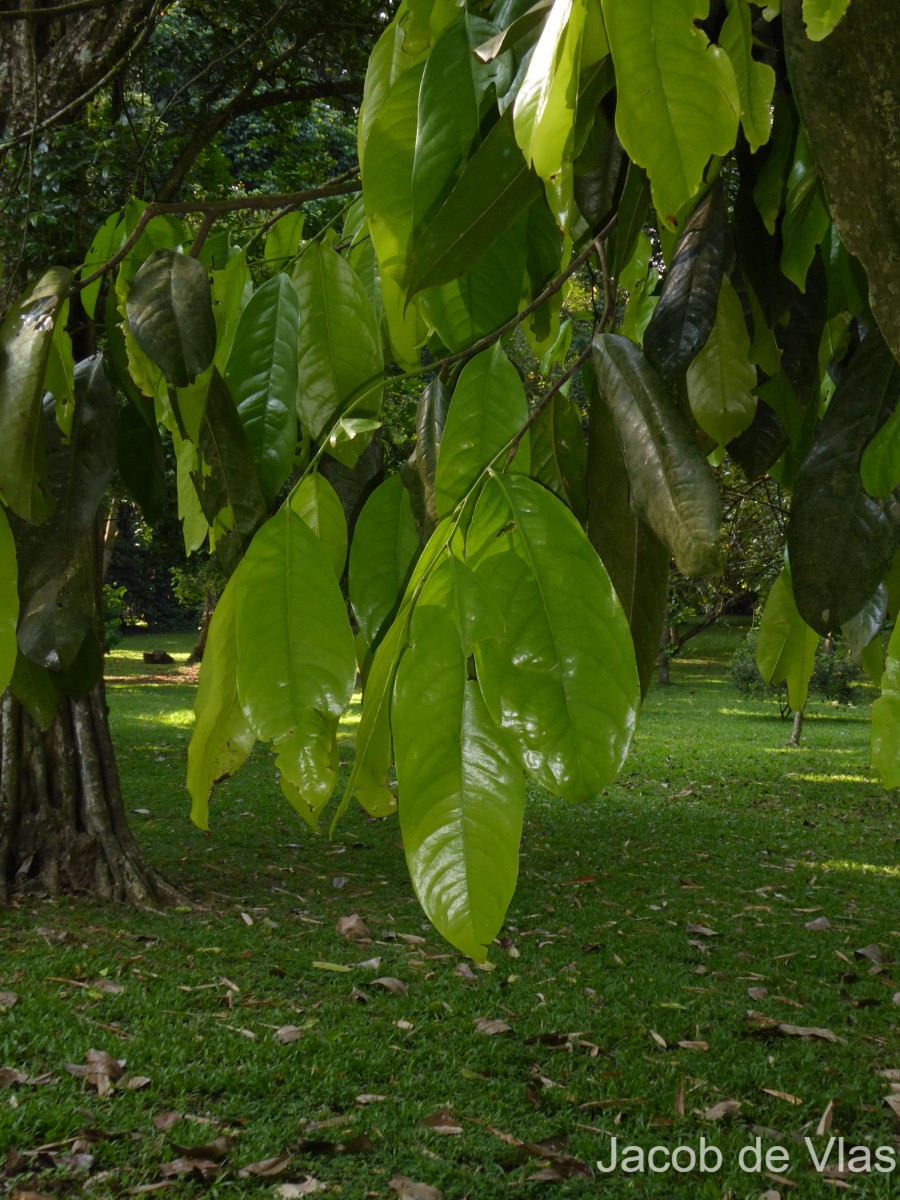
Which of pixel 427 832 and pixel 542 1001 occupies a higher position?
pixel 427 832

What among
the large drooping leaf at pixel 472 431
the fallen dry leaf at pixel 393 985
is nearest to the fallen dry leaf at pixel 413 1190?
the fallen dry leaf at pixel 393 985

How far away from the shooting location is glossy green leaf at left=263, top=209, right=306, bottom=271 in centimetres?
87

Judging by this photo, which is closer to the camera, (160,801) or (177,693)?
(160,801)

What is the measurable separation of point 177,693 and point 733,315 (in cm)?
1214

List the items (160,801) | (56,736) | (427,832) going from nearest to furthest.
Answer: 1. (427,832)
2. (56,736)
3. (160,801)

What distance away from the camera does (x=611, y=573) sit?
51cm

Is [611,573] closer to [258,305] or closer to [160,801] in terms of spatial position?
[258,305]

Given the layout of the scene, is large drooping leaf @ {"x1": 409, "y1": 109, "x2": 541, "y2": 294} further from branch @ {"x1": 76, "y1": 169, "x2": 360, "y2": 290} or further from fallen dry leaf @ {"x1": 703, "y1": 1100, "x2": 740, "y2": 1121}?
fallen dry leaf @ {"x1": 703, "y1": 1100, "x2": 740, "y2": 1121}

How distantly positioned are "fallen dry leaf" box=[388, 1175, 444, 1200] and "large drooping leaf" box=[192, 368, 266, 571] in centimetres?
197

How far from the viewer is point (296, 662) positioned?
43cm

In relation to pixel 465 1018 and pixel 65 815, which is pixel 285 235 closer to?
pixel 465 1018

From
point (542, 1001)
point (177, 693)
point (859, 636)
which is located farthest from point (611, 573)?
point (177, 693)

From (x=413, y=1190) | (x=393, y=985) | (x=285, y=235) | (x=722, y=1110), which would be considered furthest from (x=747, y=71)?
(x=393, y=985)

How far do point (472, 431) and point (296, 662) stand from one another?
15 centimetres
